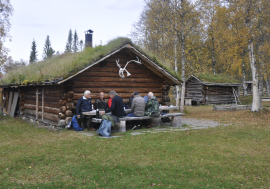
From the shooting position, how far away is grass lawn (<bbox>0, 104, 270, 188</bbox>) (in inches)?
193

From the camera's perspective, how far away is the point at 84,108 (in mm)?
10133

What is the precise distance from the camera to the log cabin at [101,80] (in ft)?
34.6

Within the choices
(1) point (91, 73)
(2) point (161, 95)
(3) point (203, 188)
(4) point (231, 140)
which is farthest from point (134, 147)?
(2) point (161, 95)

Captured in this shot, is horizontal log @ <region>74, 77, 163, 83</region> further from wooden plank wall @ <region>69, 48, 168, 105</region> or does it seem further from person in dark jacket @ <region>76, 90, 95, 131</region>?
person in dark jacket @ <region>76, 90, 95, 131</region>

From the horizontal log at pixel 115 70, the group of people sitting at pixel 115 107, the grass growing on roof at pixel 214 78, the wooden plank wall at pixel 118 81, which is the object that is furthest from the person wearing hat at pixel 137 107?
the grass growing on roof at pixel 214 78

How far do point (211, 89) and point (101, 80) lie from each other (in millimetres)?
20070

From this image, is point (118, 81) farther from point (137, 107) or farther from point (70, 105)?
point (70, 105)

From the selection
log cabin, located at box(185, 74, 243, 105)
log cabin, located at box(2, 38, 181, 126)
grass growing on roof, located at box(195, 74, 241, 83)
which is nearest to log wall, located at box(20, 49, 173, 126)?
log cabin, located at box(2, 38, 181, 126)

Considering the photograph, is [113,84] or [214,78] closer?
[113,84]

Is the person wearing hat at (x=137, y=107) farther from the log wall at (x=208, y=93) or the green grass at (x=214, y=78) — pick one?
the log wall at (x=208, y=93)

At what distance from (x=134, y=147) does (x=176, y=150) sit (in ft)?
4.09

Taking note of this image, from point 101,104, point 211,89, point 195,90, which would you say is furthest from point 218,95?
point 101,104

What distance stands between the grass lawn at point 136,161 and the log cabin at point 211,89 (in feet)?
63.2

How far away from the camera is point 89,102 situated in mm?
10336
